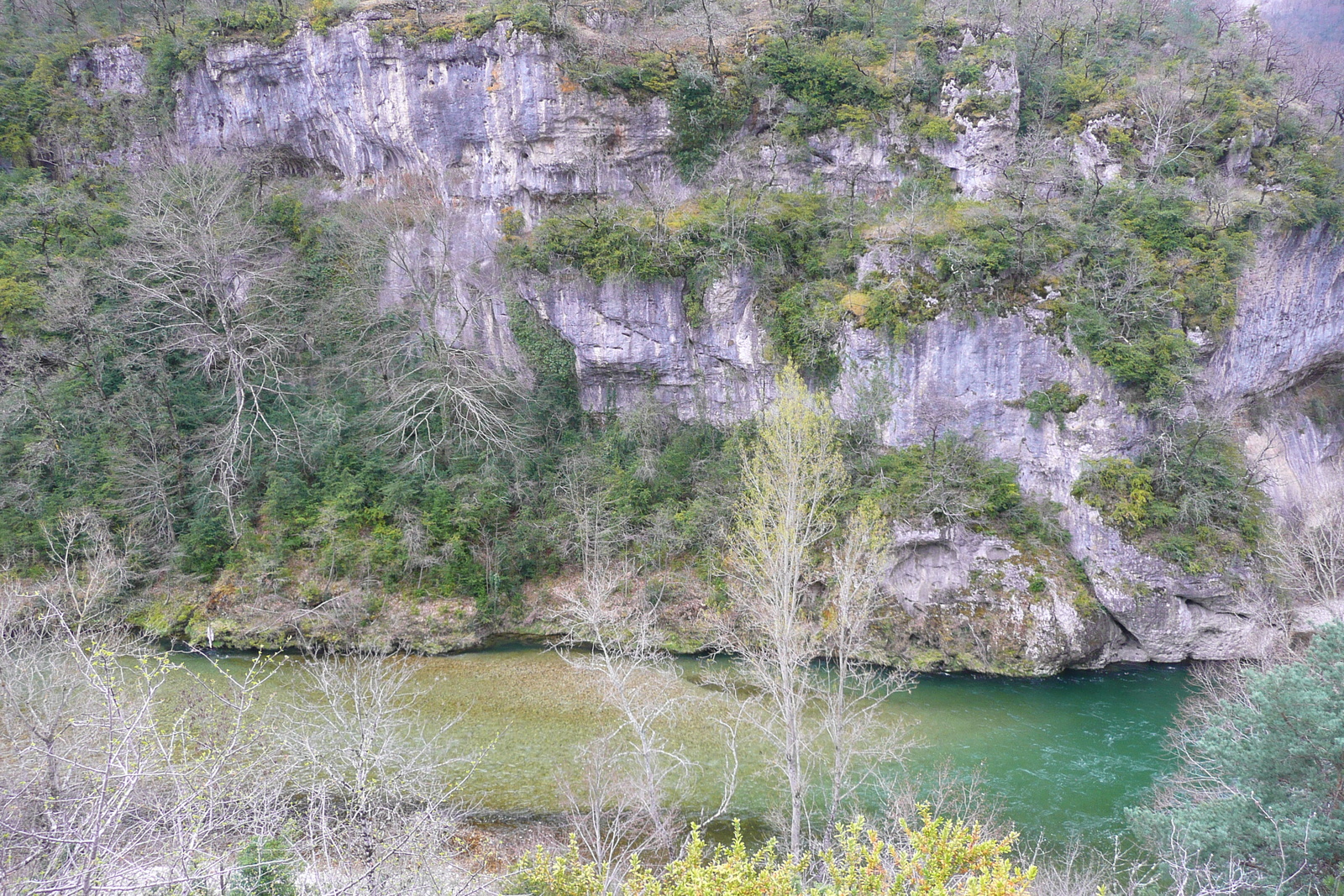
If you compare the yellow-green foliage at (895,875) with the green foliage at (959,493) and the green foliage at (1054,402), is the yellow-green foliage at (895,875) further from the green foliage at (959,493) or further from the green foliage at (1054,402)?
the green foliage at (1054,402)

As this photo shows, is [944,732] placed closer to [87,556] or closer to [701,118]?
[701,118]

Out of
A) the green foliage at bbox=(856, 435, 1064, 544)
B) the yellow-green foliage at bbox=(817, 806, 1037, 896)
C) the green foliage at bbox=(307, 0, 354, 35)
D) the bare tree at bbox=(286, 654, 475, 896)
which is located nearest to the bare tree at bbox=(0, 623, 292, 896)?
the bare tree at bbox=(286, 654, 475, 896)

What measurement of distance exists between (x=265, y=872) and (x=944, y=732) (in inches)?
522

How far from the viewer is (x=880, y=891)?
5234 mm

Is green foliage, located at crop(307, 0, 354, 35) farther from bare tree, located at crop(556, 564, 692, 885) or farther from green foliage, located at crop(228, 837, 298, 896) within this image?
green foliage, located at crop(228, 837, 298, 896)

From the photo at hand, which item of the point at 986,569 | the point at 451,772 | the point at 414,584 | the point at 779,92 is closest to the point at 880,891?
the point at 451,772

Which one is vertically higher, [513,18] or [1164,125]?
[513,18]

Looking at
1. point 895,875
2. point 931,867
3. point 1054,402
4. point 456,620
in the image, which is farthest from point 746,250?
point 931,867

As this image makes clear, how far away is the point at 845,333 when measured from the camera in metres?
20.3

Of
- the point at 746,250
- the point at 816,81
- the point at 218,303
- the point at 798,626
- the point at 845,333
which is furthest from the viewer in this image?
the point at 816,81

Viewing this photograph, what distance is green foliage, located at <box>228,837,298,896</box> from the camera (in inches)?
265

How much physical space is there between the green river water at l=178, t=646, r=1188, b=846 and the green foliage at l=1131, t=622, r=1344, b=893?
4.18 meters

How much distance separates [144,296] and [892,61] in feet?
85.2

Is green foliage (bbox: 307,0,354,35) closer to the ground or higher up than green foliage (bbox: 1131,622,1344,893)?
higher up
